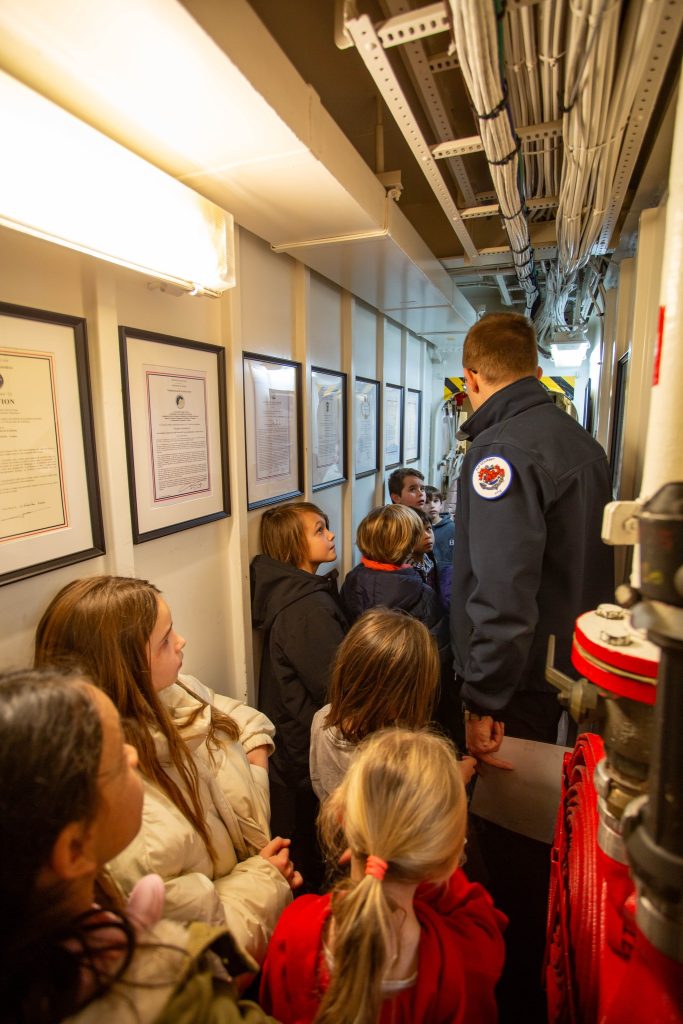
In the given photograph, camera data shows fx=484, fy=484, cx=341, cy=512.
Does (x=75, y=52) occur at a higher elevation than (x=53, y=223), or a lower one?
higher

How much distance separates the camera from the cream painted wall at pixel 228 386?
120 centimetres

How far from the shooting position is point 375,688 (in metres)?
1.37

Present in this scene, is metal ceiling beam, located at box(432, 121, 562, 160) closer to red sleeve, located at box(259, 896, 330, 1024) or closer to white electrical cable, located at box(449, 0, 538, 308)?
white electrical cable, located at box(449, 0, 538, 308)

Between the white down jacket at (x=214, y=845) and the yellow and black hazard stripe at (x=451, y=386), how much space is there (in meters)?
4.39

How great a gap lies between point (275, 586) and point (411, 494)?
1.79m

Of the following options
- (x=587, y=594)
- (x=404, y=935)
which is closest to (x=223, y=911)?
(x=404, y=935)

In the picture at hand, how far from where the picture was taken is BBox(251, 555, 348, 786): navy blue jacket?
1835 millimetres

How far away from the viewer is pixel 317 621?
1.87m

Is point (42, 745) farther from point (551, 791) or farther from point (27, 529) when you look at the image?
point (551, 791)

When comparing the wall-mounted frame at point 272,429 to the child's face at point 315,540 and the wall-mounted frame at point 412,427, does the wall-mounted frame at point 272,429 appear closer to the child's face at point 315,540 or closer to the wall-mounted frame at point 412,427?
the child's face at point 315,540

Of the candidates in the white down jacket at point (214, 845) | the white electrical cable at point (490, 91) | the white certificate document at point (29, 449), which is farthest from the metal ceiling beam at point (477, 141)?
the white down jacket at point (214, 845)

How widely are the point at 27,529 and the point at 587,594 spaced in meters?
1.62

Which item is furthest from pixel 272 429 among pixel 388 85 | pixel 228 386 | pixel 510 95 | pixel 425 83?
pixel 510 95

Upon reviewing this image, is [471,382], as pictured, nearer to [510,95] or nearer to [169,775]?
[510,95]
